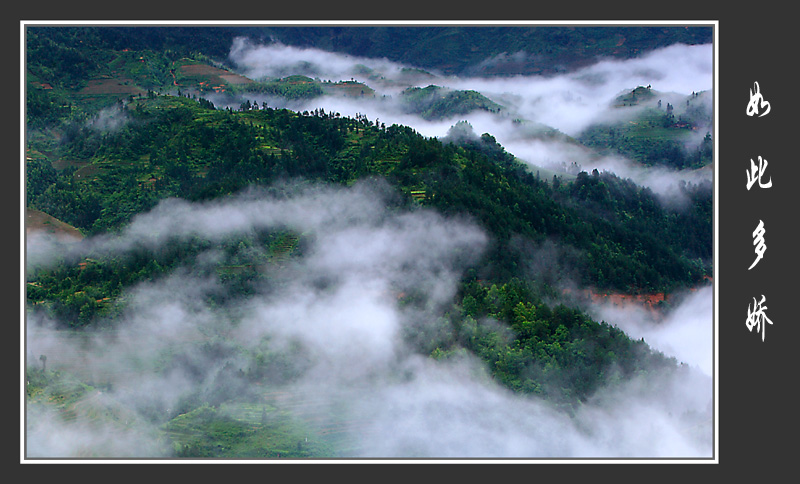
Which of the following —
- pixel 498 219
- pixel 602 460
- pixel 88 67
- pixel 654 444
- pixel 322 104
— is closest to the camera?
pixel 602 460

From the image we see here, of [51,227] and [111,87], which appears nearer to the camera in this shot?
[51,227]

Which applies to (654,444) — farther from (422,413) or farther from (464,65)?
(464,65)

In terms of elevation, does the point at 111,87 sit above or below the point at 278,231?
above

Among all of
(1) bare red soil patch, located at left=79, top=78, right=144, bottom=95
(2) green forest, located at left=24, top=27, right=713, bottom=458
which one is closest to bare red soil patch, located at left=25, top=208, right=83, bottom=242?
(2) green forest, located at left=24, top=27, right=713, bottom=458

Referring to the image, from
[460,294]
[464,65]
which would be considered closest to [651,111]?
[464,65]
